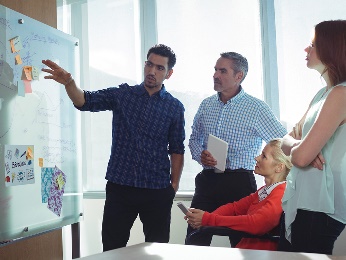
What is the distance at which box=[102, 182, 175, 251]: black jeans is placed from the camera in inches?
97.4

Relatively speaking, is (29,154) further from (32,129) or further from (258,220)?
(258,220)

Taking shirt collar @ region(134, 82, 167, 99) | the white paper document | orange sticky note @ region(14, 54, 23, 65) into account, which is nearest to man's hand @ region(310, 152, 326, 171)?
the white paper document

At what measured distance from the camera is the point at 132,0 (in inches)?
147

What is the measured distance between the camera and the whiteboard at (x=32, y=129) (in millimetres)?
2301

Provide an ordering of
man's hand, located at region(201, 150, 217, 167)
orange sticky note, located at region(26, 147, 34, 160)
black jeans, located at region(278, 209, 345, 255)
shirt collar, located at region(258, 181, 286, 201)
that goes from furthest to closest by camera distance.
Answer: man's hand, located at region(201, 150, 217, 167) < orange sticky note, located at region(26, 147, 34, 160) < shirt collar, located at region(258, 181, 286, 201) < black jeans, located at region(278, 209, 345, 255)

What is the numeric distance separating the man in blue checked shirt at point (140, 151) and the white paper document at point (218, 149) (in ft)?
0.65

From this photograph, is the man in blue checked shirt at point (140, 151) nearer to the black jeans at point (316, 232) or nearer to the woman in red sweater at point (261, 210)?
the woman in red sweater at point (261, 210)

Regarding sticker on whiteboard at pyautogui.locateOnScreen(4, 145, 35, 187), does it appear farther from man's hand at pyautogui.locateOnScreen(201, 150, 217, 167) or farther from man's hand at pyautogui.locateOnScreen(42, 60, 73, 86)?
man's hand at pyautogui.locateOnScreen(201, 150, 217, 167)

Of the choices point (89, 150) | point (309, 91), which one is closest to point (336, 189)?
point (309, 91)

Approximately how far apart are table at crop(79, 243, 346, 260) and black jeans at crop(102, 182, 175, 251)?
3.78 ft

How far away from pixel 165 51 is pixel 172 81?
882 mm

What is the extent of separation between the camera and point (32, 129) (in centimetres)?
248

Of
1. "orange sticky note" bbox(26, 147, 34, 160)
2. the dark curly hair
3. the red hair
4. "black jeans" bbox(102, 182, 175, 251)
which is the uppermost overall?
the dark curly hair

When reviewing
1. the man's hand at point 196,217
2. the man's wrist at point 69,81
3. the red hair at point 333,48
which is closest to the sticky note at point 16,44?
the man's wrist at point 69,81
